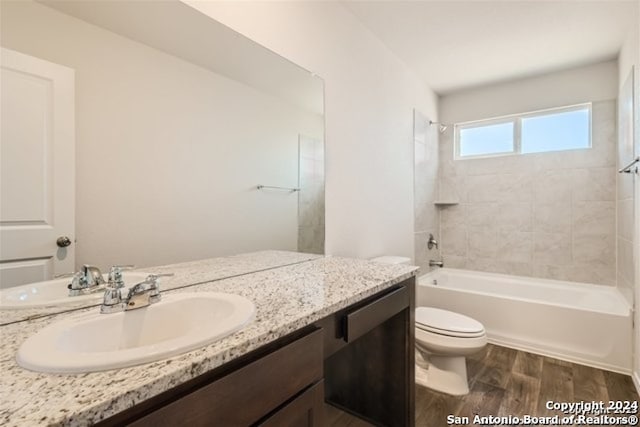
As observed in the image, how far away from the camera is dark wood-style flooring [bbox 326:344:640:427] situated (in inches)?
67.7

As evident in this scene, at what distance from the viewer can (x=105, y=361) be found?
564mm

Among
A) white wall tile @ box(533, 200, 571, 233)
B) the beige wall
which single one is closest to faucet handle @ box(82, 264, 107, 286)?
the beige wall

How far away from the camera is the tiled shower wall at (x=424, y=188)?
10.3ft

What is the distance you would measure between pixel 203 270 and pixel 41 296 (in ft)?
1.60

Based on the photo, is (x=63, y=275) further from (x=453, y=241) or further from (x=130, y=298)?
(x=453, y=241)

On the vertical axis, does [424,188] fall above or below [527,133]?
below

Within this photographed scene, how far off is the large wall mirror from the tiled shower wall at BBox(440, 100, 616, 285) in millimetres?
2553

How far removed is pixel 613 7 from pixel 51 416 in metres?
3.23

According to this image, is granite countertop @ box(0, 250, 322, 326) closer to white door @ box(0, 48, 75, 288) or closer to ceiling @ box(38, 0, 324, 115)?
white door @ box(0, 48, 75, 288)

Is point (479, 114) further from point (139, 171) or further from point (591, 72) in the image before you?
point (139, 171)

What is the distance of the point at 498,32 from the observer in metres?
2.36

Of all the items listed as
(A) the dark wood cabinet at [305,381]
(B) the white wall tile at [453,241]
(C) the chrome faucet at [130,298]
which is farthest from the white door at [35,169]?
(B) the white wall tile at [453,241]

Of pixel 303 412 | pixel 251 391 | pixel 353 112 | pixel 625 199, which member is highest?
pixel 353 112

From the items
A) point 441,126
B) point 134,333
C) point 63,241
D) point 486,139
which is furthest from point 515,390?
point 441,126
